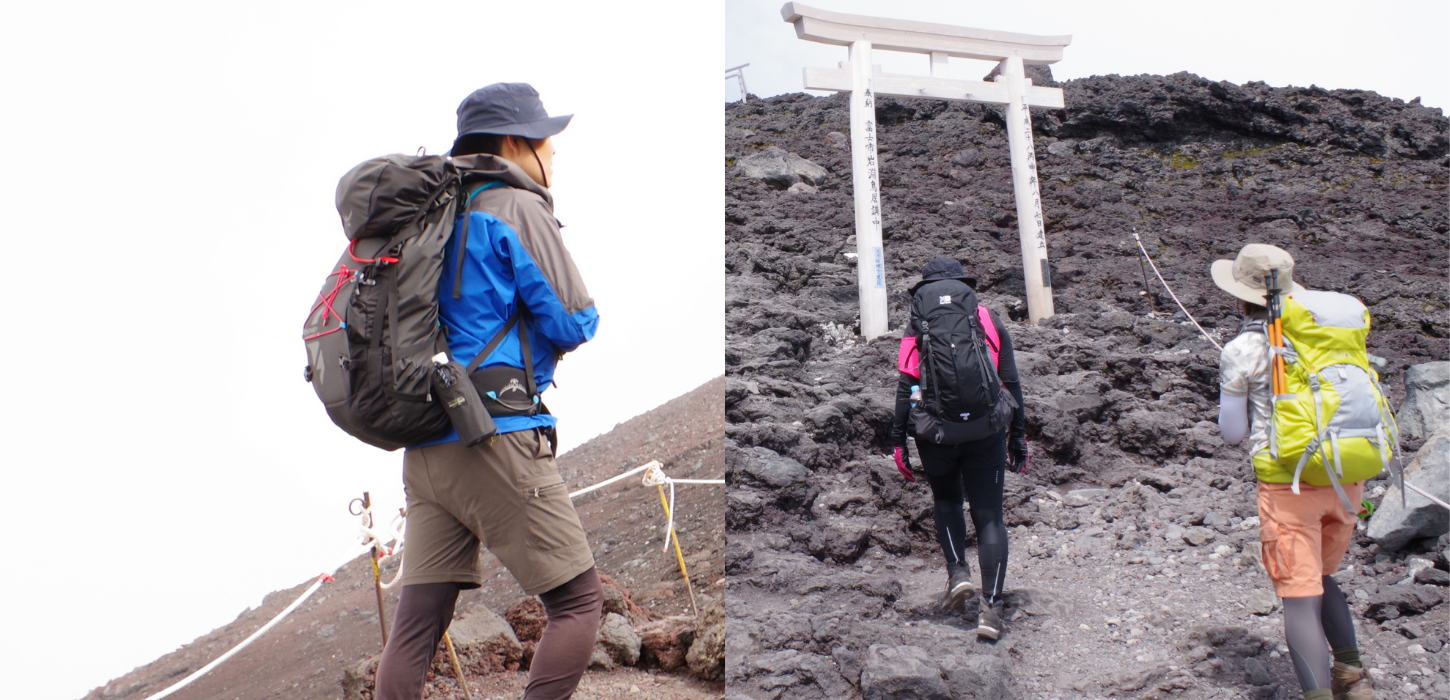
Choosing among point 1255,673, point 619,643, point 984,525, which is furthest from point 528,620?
point 1255,673

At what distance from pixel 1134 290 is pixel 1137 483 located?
396cm

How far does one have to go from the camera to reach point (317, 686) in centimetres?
350

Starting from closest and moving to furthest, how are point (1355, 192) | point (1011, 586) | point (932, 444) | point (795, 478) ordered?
point (932, 444) → point (1011, 586) → point (795, 478) → point (1355, 192)

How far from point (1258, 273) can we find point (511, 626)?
9.41 ft

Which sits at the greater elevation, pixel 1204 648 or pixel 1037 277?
pixel 1037 277

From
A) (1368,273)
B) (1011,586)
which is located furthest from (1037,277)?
(1011,586)

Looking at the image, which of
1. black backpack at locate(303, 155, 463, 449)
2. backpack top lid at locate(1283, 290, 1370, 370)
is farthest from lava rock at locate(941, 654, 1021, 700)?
black backpack at locate(303, 155, 463, 449)

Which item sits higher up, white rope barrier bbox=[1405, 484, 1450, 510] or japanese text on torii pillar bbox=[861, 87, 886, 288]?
japanese text on torii pillar bbox=[861, 87, 886, 288]

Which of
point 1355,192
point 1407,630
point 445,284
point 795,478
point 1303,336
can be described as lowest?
point 1407,630

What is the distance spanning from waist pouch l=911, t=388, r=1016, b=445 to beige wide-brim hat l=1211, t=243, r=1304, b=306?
34.0 inches

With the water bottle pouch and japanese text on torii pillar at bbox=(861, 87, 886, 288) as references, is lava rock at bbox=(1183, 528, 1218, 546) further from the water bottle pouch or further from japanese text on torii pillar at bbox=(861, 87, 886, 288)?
the water bottle pouch

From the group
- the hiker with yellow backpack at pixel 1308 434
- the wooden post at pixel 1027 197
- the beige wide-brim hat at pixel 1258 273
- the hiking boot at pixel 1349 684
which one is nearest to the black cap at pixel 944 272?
the beige wide-brim hat at pixel 1258 273

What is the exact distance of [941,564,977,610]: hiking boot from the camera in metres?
3.36

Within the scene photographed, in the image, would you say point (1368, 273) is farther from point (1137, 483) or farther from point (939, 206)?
point (1137, 483)
